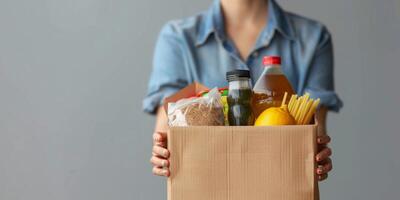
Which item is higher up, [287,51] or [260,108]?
[287,51]

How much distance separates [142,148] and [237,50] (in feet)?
1.60

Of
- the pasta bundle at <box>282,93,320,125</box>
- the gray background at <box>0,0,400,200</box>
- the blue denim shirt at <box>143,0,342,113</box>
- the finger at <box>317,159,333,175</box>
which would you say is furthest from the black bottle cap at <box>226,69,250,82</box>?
the gray background at <box>0,0,400,200</box>

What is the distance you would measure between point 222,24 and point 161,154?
40.1 inches

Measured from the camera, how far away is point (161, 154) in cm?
104

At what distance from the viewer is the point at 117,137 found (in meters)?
2.01

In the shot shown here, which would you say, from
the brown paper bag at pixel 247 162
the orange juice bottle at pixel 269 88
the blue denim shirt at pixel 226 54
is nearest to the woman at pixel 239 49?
the blue denim shirt at pixel 226 54

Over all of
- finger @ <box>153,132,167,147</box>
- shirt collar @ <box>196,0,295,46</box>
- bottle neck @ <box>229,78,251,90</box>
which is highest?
shirt collar @ <box>196,0,295,46</box>

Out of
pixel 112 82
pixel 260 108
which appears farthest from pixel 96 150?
pixel 260 108

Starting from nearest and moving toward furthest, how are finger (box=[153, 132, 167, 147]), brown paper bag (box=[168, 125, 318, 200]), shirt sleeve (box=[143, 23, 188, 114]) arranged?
brown paper bag (box=[168, 125, 318, 200]) → finger (box=[153, 132, 167, 147]) → shirt sleeve (box=[143, 23, 188, 114])

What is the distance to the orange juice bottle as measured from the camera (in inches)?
42.8

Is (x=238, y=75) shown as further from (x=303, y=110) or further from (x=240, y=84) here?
(x=303, y=110)

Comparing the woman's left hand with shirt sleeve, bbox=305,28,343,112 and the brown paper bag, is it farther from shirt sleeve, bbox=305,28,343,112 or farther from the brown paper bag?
shirt sleeve, bbox=305,28,343,112

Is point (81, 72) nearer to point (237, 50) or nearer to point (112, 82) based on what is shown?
point (112, 82)

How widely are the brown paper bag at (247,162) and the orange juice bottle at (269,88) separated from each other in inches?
5.4
